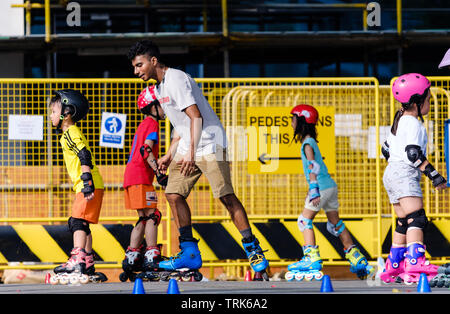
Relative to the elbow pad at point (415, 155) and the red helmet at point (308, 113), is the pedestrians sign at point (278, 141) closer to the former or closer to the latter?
the red helmet at point (308, 113)

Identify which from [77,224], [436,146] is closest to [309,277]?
[77,224]

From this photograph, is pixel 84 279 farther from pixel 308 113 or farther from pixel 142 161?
pixel 308 113

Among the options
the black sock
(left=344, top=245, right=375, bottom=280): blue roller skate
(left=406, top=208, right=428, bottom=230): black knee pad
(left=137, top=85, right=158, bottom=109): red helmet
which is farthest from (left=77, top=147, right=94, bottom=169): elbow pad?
(left=406, top=208, right=428, bottom=230): black knee pad

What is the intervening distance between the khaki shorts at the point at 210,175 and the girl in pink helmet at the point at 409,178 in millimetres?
1363

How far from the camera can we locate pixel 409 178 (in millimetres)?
7734

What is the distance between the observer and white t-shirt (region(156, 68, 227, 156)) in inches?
300

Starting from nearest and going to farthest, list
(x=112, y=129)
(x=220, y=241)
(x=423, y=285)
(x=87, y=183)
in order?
(x=423, y=285) < (x=87, y=183) < (x=220, y=241) < (x=112, y=129)

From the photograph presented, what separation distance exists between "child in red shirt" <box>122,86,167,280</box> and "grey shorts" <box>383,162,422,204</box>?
2250 millimetres

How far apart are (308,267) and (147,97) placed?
7.15 feet

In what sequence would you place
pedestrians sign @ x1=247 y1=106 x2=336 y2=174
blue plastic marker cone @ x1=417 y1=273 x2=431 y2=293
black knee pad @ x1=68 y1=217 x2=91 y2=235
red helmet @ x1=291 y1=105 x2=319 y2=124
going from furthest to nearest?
pedestrians sign @ x1=247 y1=106 x2=336 y2=174
red helmet @ x1=291 y1=105 x2=319 y2=124
black knee pad @ x1=68 y1=217 x2=91 y2=235
blue plastic marker cone @ x1=417 y1=273 x2=431 y2=293

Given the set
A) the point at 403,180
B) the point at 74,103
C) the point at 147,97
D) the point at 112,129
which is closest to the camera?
the point at 403,180

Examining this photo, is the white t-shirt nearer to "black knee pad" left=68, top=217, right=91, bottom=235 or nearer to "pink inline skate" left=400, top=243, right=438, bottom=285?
"black knee pad" left=68, top=217, right=91, bottom=235
